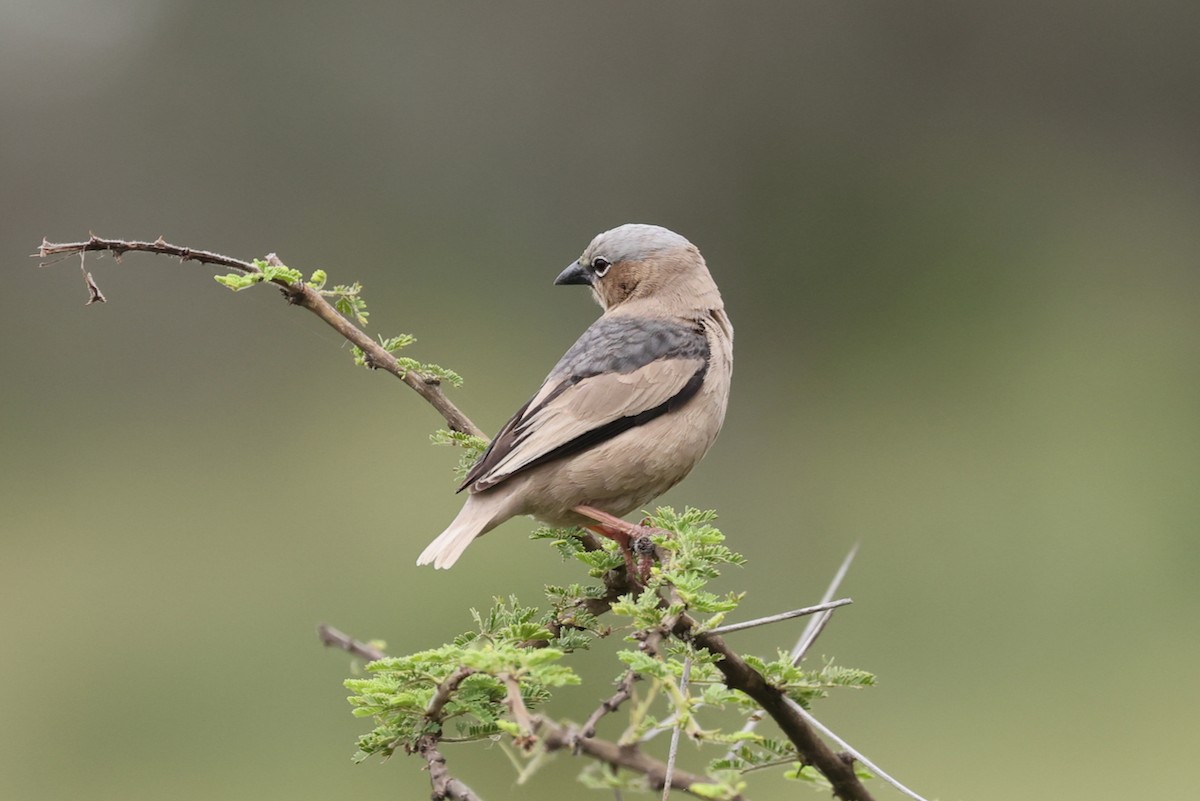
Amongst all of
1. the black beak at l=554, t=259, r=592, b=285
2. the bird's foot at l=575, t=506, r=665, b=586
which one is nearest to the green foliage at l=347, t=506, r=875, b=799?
the bird's foot at l=575, t=506, r=665, b=586

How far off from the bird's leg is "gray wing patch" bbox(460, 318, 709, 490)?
22 cm

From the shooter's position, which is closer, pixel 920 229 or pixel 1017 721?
pixel 1017 721

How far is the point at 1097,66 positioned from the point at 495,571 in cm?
839

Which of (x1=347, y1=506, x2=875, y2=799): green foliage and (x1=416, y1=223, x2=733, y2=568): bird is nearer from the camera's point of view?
(x1=347, y1=506, x2=875, y2=799): green foliage

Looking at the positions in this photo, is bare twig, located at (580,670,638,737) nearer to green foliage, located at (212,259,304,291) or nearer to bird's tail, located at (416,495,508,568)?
bird's tail, located at (416,495,508,568)

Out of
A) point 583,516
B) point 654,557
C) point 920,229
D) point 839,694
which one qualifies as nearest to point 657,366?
point 583,516

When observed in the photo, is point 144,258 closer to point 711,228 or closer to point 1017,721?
point 711,228

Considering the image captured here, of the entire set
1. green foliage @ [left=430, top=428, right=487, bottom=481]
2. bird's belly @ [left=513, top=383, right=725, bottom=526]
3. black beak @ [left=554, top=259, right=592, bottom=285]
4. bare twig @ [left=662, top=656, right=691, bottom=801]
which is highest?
black beak @ [left=554, top=259, right=592, bottom=285]

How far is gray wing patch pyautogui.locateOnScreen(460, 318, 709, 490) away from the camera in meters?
3.84

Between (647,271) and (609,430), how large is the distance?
3.63ft

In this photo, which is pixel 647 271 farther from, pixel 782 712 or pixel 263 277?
pixel 782 712

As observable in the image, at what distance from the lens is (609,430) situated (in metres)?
4.09

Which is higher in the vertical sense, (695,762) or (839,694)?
(839,694)

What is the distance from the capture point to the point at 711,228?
11.9m
